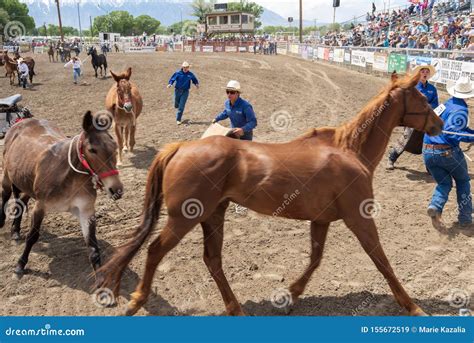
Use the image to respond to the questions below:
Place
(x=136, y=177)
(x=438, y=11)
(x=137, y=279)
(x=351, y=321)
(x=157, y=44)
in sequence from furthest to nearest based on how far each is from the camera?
(x=157, y=44)
(x=438, y=11)
(x=136, y=177)
(x=137, y=279)
(x=351, y=321)

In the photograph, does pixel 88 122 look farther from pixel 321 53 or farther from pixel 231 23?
pixel 231 23

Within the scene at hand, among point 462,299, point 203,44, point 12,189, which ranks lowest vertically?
point 462,299

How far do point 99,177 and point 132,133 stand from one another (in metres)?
5.63

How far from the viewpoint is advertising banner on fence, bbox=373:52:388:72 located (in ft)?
73.4

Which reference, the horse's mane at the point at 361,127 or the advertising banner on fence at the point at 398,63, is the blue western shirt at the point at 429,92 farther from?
the advertising banner on fence at the point at 398,63

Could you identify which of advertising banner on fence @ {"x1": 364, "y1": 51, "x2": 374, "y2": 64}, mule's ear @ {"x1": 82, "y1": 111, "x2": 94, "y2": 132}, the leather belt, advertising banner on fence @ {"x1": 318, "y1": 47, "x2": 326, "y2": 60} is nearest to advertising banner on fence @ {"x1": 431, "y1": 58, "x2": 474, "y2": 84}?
advertising banner on fence @ {"x1": 364, "y1": 51, "x2": 374, "y2": 64}

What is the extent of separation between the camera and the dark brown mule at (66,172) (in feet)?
13.6

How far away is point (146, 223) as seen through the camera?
155 inches

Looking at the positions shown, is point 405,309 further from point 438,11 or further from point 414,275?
point 438,11

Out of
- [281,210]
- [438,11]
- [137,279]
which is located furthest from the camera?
[438,11]

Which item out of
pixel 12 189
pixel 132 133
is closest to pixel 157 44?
pixel 132 133

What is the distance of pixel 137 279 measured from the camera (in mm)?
4680

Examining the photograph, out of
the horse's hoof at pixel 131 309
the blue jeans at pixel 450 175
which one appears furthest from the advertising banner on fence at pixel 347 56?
the horse's hoof at pixel 131 309

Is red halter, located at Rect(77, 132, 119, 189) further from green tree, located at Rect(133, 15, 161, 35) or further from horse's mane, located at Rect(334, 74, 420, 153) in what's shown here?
green tree, located at Rect(133, 15, 161, 35)
